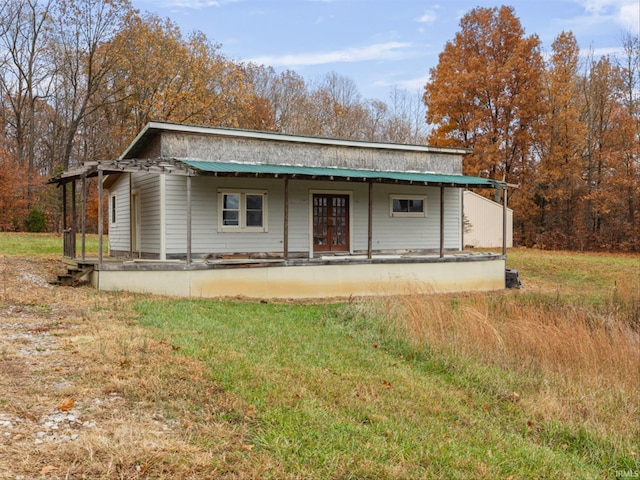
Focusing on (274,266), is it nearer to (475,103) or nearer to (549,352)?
(549,352)

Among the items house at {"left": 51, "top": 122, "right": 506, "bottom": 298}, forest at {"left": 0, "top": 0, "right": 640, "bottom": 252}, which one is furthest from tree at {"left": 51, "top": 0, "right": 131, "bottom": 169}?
house at {"left": 51, "top": 122, "right": 506, "bottom": 298}

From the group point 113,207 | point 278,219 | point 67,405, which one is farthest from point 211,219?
point 67,405

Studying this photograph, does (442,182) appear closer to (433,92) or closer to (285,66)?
(433,92)

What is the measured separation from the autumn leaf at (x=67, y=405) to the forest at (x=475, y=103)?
2556 centimetres

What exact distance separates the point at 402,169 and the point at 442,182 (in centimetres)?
226

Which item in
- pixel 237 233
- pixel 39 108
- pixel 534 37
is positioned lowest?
pixel 237 233

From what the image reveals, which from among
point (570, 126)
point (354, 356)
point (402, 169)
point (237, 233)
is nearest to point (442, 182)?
point (402, 169)

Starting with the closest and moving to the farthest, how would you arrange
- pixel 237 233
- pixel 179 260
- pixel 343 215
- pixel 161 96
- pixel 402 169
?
pixel 179 260 → pixel 237 233 → pixel 343 215 → pixel 402 169 → pixel 161 96

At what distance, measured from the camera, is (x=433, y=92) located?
108 ft

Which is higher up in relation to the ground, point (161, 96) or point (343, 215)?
point (161, 96)

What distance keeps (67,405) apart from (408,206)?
46.1 feet

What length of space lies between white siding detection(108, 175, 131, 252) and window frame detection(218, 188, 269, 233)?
341cm

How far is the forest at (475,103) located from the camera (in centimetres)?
2891

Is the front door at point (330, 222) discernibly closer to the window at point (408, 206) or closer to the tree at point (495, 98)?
the window at point (408, 206)
